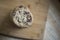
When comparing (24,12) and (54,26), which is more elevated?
(24,12)

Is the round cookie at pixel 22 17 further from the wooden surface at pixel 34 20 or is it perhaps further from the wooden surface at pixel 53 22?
the wooden surface at pixel 53 22

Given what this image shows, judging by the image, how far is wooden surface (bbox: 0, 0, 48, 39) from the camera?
2.80 ft

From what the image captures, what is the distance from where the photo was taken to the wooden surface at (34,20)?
853 millimetres

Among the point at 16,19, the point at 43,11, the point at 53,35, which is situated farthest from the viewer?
the point at 53,35

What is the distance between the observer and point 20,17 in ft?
2.68

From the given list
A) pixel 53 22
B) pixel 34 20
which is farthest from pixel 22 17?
pixel 53 22

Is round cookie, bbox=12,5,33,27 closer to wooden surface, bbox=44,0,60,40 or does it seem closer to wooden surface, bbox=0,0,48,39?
wooden surface, bbox=0,0,48,39

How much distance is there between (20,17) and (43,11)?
0.56 ft

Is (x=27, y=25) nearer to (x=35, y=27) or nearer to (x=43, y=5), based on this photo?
(x=35, y=27)

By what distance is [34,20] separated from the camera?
0.88m

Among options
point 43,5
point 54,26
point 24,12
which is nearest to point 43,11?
point 43,5

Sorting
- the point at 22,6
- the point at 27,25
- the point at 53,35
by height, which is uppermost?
the point at 22,6

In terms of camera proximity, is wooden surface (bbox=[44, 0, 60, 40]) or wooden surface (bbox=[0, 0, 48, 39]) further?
wooden surface (bbox=[44, 0, 60, 40])

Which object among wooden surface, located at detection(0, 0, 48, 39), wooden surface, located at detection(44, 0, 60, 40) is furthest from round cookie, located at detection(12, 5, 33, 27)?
wooden surface, located at detection(44, 0, 60, 40)
